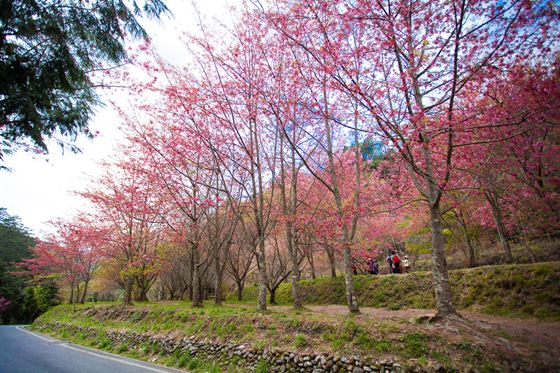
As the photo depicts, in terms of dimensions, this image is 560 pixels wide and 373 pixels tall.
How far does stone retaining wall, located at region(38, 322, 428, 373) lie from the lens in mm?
5082

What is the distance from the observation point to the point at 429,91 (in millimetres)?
6277

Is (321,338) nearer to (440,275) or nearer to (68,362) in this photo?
(440,275)

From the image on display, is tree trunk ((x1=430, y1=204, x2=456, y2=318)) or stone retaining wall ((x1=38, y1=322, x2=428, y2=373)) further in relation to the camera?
tree trunk ((x1=430, y1=204, x2=456, y2=318))

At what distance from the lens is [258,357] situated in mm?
6336

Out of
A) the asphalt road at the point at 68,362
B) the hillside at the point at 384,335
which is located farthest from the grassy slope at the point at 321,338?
the asphalt road at the point at 68,362

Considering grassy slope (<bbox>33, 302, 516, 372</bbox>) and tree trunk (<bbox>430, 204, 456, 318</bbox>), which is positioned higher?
tree trunk (<bbox>430, 204, 456, 318</bbox>)

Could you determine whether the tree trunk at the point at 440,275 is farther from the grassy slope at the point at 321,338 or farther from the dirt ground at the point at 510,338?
the grassy slope at the point at 321,338

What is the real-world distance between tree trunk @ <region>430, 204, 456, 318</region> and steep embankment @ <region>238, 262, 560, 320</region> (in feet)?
10.3

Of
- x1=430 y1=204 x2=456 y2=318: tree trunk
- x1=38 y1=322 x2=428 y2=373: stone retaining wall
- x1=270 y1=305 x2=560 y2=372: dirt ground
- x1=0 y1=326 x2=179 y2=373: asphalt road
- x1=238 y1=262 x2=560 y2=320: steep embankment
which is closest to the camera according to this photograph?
x1=270 y1=305 x2=560 y2=372: dirt ground

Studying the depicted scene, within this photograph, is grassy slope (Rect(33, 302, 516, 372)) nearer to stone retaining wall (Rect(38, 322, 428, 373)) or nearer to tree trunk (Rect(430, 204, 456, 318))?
stone retaining wall (Rect(38, 322, 428, 373))

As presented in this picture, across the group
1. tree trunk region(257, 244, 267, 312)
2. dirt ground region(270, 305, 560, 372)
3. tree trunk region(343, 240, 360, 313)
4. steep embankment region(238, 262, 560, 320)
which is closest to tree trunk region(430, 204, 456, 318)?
dirt ground region(270, 305, 560, 372)

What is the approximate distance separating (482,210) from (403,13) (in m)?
9.00

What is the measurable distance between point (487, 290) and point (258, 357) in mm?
7465

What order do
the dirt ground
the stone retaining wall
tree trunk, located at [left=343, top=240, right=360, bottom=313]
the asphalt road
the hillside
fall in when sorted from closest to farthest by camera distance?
the dirt ground
the hillside
the stone retaining wall
the asphalt road
tree trunk, located at [left=343, top=240, right=360, bottom=313]
